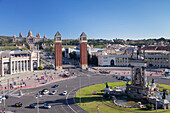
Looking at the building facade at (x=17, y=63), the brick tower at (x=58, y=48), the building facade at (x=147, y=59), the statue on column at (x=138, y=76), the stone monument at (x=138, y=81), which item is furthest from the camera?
the building facade at (x=147, y=59)

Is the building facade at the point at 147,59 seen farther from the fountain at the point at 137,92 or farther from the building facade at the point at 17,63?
the fountain at the point at 137,92

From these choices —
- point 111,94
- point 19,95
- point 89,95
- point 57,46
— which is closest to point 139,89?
point 111,94

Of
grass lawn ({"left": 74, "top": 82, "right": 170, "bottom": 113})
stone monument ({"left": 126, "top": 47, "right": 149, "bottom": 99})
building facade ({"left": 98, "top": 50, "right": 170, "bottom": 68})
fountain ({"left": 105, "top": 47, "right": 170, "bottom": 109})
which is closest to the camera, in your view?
grass lawn ({"left": 74, "top": 82, "right": 170, "bottom": 113})

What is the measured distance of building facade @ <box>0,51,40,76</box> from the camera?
3580 inches

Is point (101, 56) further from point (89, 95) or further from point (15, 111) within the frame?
point (15, 111)

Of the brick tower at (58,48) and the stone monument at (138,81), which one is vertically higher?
the brick tower at (58,48)

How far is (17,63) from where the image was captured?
319ft

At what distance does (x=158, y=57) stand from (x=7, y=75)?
101 m

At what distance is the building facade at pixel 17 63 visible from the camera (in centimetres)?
9094

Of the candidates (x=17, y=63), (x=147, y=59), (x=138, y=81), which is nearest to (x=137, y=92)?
(x=138, y=81)

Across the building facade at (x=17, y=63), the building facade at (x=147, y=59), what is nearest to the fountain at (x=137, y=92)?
the building facade at (x=17, y=63)

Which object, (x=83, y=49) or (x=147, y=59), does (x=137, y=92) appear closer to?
(x=83, y=49)

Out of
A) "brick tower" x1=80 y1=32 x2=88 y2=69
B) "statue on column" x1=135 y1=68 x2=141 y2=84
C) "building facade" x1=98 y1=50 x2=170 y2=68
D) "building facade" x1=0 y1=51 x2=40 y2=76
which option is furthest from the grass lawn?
"building facade" x1=98 y1=50 x2=170 y2=68

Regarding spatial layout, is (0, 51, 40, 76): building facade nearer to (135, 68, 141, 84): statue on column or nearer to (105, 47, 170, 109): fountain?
(105, 47, 170, 109): fountain
